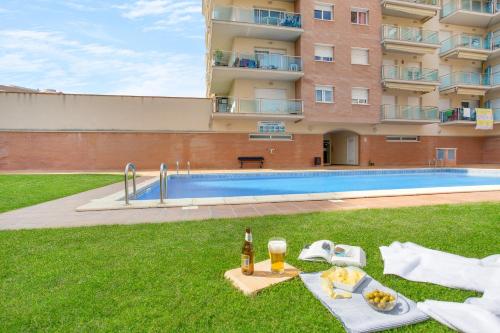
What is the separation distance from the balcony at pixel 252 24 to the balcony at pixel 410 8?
282 inches

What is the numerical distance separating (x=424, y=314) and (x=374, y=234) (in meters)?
2.03

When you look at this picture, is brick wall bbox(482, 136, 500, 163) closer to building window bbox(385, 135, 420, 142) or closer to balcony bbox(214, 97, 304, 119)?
building window bbox(385, 135, 420, 142)

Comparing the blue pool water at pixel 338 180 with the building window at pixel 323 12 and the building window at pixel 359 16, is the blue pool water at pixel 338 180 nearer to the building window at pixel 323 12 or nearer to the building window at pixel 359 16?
the building window at pixel 323 12

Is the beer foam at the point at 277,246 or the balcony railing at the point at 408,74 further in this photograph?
the balcony railing at the point at 408,74

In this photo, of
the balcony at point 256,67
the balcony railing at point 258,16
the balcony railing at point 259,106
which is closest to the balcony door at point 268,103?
the balcony railing at point 259,106

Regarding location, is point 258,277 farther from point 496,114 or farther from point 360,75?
point 496,114

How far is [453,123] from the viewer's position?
22344 millimetres

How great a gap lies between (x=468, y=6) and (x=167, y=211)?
29.2 meters

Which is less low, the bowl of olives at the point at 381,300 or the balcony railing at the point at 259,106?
the balcony railing at the point at 259,106

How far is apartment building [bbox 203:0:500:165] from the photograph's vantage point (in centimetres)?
1834

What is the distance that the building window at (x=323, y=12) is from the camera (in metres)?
19.4

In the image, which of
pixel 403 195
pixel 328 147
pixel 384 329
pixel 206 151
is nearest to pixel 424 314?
pixel 384 329

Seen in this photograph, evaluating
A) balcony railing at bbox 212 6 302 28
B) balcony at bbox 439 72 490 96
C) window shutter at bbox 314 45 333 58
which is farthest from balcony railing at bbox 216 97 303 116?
balcony at bbox 439 72 490 96

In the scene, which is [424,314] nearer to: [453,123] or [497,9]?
[453,123]
